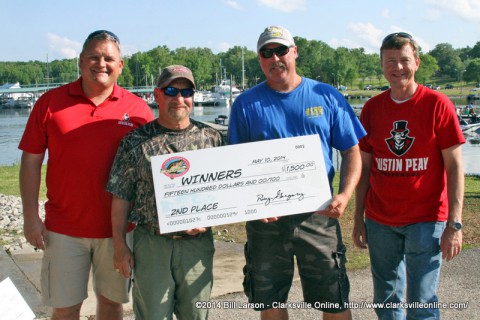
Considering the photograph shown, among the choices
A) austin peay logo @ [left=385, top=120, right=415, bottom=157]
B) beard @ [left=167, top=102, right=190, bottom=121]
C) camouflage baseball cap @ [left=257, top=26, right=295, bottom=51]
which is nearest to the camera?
beard @ [left=167, top=102, right=190, bottom=121]

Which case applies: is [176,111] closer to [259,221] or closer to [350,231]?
[259,221]

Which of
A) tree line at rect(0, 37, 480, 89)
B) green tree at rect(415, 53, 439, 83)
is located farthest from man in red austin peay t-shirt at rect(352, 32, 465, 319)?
tree line at rect(0, 37, 480, 89)

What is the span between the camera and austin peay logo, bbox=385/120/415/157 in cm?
398

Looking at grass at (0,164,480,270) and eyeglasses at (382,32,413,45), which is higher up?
eyeglasses at (382,32,413,45)

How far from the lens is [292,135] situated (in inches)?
154

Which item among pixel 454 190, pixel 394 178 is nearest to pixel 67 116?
pixel 394 178

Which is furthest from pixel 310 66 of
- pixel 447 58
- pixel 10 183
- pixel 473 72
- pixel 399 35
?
pixel 399 35

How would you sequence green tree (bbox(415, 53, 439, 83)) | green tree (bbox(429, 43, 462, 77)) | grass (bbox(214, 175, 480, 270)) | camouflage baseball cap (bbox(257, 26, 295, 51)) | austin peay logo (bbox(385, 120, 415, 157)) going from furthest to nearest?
green tree (bbox(429, 43, 462, 77))
green tree (bbox(415, 53, 439, 83))
grass (bbox(214, 175, 480, 270))
austin peay logo (bbox(385, 120, 415, 157))
camouflage baseball cap (bbox(257, 26, 295, 51))

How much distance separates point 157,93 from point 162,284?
1328 mm

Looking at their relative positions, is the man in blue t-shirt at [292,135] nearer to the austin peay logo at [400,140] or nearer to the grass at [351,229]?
the austin peay logo at [400,140]

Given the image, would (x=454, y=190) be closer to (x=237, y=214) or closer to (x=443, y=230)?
(x=443, y=230)

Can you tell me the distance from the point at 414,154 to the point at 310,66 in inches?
5637

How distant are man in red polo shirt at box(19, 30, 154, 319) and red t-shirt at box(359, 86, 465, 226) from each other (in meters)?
1.89

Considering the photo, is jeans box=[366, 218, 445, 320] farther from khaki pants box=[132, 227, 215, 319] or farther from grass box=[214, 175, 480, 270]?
grass box=[214, 175, 480, 270]
